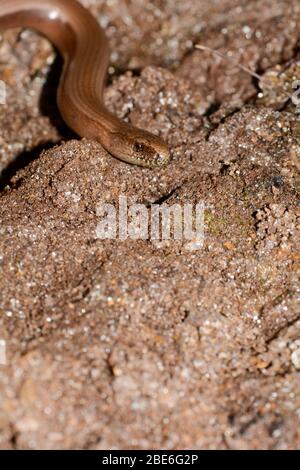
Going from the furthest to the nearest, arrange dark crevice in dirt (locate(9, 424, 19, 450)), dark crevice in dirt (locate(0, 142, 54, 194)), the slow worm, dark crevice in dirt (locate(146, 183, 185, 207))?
dark crevice in dirt (locate(0, 142, 54, 194)) < the slow worm < dark crevice in dirt (locate(146, 183, 185, 207)) < dark crevice in dirt (locate(9, 424, 19, 450))

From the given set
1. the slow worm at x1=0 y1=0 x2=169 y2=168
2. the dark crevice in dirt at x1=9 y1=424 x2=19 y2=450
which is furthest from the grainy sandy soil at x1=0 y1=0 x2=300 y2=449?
the slow worm at x1=0 y1=0 x2=169 y2=168

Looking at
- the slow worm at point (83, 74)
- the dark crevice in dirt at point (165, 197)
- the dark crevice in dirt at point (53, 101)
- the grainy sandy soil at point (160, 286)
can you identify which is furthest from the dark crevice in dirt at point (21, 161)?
the dark crevice in dirt at point (165, 197)

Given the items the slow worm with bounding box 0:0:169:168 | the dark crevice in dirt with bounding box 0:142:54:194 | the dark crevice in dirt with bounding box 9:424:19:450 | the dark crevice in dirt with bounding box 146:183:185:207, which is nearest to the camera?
the dark crevice in dirt with bounding box 9:424:19:450

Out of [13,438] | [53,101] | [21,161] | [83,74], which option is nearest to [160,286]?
[13,438]

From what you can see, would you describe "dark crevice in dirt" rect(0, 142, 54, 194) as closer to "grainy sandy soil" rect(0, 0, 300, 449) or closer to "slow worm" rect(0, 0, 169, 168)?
"grainy sandy soil" rect(0, 0, 300, 449)

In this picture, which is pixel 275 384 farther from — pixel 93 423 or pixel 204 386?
pixel 93 423

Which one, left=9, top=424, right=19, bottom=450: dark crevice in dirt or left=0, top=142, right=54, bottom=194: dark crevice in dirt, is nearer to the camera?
left=9, top=424, right=19, bottom=450: dark crevice in dirt

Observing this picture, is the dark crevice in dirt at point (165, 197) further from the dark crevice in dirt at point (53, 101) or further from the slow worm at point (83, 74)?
the dark crevice in dirt at point (53, 101)
